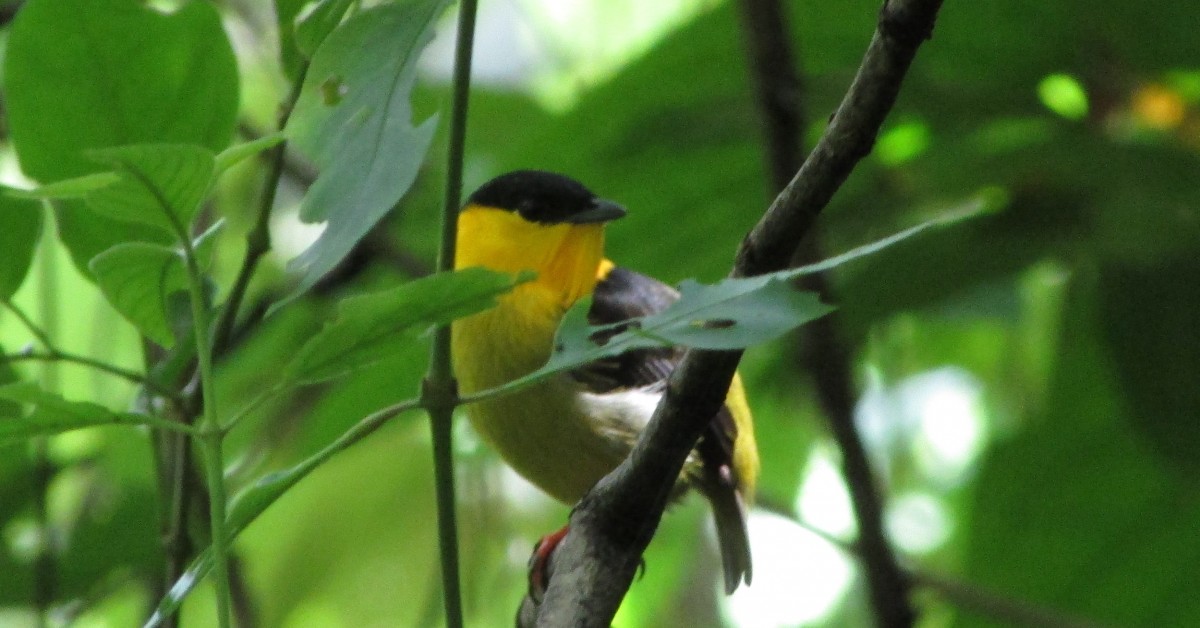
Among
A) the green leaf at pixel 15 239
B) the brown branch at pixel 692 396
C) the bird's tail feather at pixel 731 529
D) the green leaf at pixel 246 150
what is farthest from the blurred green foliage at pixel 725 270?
the brown branch at pixel 692 396

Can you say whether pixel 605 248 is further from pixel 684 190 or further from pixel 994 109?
pixel 994 109

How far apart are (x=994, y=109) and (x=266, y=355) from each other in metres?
1.99

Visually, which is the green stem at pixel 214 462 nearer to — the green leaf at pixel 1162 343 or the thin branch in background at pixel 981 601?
the thin branch in background at pixel 981 601

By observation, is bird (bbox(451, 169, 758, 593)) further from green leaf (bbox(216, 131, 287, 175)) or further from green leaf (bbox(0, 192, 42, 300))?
green leaf (bbox(216, 131, 287, 175))

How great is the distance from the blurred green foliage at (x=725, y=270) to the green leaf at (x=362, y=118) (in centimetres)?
44

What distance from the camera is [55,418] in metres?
1.29

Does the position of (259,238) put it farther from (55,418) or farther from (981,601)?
(981,601)

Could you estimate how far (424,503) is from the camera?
383 cm

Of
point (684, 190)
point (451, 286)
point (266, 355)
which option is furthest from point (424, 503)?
point (451, 286)

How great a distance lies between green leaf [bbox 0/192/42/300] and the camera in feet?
5.18

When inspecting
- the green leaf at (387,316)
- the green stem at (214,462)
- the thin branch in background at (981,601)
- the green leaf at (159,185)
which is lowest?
the green stem at (214,462)

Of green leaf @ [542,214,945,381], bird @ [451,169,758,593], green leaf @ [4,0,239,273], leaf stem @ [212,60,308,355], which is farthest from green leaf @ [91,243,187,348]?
bird @ [451,169,758,593]

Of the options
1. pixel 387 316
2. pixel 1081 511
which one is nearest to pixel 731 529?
pixel 1081 511

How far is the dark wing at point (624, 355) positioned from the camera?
318 cm
